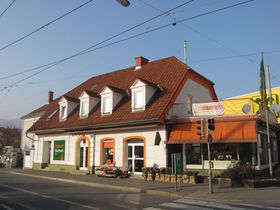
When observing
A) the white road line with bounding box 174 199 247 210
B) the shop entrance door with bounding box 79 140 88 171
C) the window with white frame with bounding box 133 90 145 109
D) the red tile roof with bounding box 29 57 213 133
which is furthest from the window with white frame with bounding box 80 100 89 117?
the white road line with bounding box 174 199 247 210

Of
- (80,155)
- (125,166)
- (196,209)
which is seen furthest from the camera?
(80,155)

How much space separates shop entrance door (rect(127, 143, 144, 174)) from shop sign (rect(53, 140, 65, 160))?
786 cm

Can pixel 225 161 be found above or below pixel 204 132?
below

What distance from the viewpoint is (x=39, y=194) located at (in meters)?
13.4

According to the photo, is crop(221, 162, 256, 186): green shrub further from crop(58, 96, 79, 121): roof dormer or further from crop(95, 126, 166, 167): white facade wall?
crop(58, 96, 79, 121): roof dormer

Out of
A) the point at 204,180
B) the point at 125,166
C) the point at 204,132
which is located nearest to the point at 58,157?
the point at 125,166

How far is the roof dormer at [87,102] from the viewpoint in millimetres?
25453

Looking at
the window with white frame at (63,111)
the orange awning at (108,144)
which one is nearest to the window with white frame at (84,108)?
the window with white frame at (63,111)

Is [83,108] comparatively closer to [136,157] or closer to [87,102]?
[87,102]

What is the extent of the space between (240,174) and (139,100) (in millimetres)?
8855

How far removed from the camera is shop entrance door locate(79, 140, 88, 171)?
80.3 ft

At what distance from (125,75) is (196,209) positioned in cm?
1855

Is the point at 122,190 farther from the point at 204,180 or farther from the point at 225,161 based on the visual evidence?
the point at 225,161

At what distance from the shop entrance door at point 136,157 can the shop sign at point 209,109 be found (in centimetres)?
448
